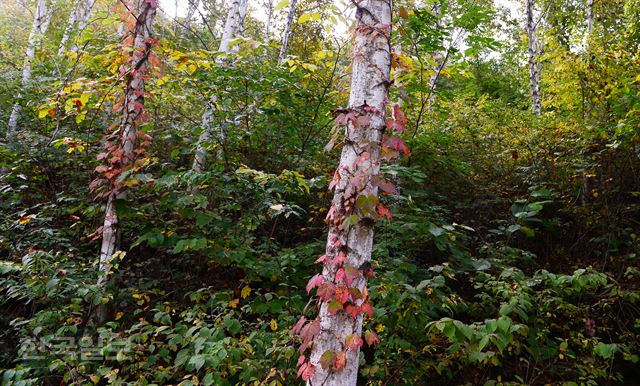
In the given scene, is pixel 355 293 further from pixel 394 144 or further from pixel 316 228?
pixel 316 228

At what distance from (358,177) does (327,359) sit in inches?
37.8

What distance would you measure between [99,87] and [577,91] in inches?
282

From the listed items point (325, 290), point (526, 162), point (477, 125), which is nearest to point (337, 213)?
point (325, 290)

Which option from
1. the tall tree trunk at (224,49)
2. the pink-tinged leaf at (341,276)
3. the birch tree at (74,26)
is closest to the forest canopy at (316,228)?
the pink-tinged leaf at (341,276)

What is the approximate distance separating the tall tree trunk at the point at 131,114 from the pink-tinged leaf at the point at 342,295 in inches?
111

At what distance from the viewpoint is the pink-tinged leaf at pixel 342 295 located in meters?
1.98

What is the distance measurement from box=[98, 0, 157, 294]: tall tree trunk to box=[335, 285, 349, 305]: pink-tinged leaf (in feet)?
9.27

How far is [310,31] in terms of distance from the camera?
11.5 meters

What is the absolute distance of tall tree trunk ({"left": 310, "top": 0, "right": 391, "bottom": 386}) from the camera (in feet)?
6.69

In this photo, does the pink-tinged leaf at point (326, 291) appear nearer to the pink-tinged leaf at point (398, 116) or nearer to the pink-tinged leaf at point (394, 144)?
the pink-tinged leaf at point (394, 144)

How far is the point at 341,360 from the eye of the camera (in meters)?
1.98

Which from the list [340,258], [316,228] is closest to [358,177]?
[340,258]

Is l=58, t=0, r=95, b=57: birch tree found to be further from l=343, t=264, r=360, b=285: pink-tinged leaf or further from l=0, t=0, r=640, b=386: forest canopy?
l=343, t=264, r=360, b=285: pink-tinged leaf

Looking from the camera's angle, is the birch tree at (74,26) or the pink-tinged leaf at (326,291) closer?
the pink-tinged leaf at (326,291)
